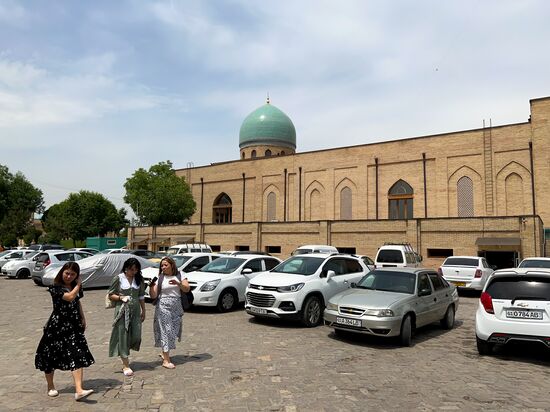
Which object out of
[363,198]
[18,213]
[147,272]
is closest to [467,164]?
[363,198]

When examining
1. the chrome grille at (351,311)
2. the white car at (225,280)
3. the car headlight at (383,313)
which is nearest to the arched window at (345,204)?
the white car at (225,280)

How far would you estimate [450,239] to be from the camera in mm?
26641

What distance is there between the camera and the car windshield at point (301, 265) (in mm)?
10891

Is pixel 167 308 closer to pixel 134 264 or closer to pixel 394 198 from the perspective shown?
pixel 134 264

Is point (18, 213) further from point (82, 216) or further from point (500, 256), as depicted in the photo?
point (500, 256)

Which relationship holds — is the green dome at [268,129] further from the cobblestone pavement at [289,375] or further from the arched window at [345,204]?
the cobblestone pavement at [289,375]

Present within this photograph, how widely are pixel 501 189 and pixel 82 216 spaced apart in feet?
168

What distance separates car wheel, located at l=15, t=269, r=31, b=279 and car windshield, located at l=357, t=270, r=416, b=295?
1972 cm

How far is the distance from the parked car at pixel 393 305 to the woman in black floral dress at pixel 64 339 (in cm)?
470

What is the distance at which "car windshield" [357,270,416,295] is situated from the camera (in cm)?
905

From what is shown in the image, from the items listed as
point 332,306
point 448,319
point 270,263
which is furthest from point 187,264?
point 448,319

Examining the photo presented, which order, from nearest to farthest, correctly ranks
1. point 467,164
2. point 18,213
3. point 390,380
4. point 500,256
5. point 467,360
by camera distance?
point 390,380, point 467,360, point 500,256, point 467,164, point 18,213

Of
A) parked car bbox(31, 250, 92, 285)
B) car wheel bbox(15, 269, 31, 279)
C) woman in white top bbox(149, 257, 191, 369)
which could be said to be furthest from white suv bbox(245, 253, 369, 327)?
car wheel bbox(15, 269, 31, 279)

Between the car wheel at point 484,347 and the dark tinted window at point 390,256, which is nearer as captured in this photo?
the car wheel at point 484,347
